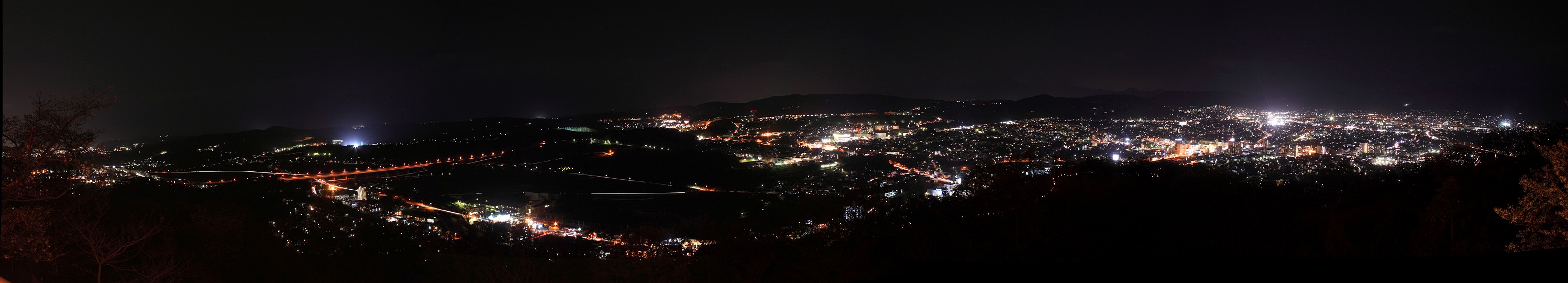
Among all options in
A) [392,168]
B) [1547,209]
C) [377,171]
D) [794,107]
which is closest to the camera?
[1547,209]

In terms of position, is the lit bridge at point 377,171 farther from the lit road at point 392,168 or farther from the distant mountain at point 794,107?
the distant mountain at point 794,107

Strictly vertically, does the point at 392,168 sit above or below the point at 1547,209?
below

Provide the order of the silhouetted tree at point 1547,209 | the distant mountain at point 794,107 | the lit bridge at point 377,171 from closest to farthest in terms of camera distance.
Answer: the silhouetted tree at point 1547,209 < the lit bridge at point 377,171 < the distant mountain at point 794,107

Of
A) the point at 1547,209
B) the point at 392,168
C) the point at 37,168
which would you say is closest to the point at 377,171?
the point at 392,168

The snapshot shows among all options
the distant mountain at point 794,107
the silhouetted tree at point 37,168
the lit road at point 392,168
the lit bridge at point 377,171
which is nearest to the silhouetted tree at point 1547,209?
the silhouetted tree at point 37,168

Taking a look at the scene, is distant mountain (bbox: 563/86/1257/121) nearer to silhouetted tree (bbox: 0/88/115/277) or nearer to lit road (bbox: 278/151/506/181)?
lit road (bbox: 278/151/506/181)

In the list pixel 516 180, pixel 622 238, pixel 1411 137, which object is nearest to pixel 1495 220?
pixel 622 238

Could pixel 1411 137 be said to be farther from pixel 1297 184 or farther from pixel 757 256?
pixel 757 256

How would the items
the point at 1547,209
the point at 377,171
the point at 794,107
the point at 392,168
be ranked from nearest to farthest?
the point at 1547,209 < the point at 377,171 < the point at 392,168 < the point at 794,107

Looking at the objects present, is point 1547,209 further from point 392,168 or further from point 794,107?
point 794,107

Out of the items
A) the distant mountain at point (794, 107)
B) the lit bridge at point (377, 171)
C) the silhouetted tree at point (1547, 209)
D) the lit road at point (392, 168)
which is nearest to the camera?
the silhouetted tree at point (1547, 209)

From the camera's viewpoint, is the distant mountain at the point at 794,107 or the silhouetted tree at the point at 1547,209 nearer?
the silhouetted tree at the point at 1547,209
